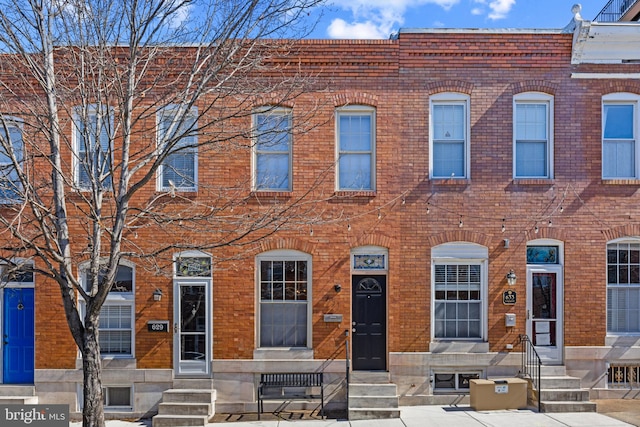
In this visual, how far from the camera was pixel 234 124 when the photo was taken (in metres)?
10.7

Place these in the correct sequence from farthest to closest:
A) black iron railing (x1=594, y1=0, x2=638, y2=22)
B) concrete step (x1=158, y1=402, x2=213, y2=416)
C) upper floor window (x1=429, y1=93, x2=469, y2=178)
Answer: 1. black iron railing (x1=594, y1=0, x2=638, y2=22)
2. upper floor window (x1=429, y1=93, x2=469, y2=178)
3. concrete step (x1=158, y1=402, x2=213, y2=416)

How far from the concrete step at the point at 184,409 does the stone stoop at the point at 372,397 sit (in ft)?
9.32

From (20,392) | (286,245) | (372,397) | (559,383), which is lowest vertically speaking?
(20,392)

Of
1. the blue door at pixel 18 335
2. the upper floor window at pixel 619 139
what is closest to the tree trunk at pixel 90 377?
the blue door at pixel 18 335

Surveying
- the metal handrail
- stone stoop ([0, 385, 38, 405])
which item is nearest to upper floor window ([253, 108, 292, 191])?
the metal handrail

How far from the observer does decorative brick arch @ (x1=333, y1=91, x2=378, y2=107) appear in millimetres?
11445

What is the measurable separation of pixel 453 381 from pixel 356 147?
17.6 feet

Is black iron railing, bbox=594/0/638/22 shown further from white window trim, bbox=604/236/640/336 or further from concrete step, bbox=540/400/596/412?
concrete step, bbox=540/400/596/412

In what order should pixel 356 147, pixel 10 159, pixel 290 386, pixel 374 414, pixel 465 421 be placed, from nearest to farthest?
pixel 10 159 → pixel 465 421 → pixel 374 414 → pixel 290 386 → pixel 356 147

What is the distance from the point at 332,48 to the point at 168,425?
27.1 ft

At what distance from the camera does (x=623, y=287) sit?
11.7 meters

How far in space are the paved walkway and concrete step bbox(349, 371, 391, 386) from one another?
70cm

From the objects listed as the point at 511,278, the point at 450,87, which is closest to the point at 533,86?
the point at 450,87

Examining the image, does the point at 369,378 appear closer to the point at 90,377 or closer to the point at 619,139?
the point at 90,377
